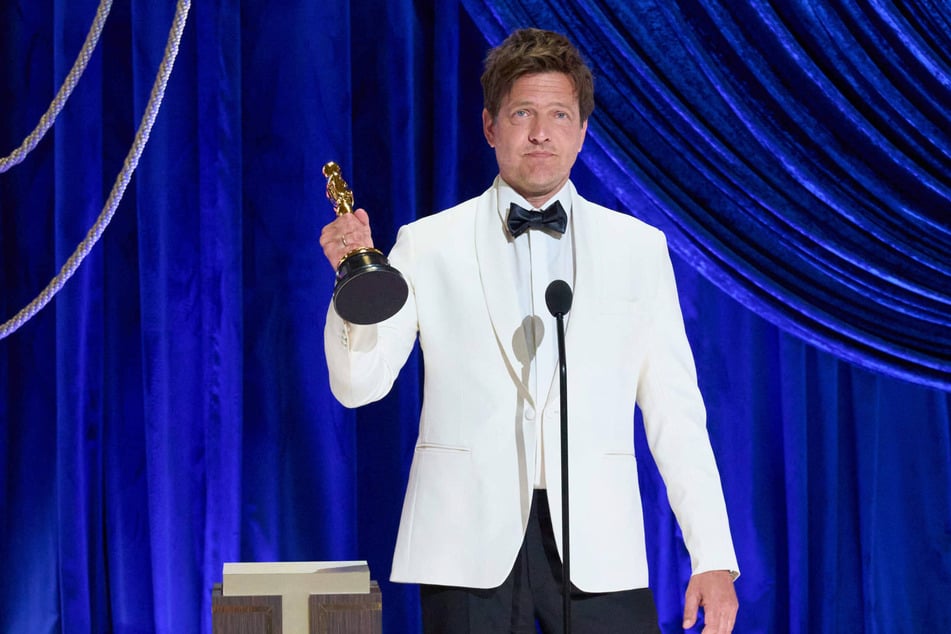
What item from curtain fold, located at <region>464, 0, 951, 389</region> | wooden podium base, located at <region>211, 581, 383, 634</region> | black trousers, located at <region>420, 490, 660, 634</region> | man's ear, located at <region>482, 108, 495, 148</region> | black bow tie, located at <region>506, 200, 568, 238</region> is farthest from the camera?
curtain fold, located at <region>464, 0, 951, 389</region>

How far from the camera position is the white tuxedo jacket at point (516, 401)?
6.89 ft

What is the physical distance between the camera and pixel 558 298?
72.8 inches

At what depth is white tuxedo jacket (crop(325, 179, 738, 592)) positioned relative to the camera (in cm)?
210

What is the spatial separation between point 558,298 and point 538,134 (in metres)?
0.52

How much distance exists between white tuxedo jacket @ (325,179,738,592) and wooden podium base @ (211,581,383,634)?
0.14m

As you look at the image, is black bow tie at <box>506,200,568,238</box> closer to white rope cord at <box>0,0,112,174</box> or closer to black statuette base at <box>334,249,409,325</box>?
black statuette base at <box>334,249,409,325</box>

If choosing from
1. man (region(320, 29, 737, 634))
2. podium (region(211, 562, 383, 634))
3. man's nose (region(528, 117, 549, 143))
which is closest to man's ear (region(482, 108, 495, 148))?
man (region(320, 29, 737, 634))

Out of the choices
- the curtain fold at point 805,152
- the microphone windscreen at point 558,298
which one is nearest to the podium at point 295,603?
the microphone windscreen at point 558,298

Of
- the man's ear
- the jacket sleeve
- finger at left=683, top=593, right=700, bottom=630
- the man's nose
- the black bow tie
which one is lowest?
finger at left=683, top=593, right=700, bottom=630

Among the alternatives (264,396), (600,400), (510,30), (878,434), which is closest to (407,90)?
(510,30)

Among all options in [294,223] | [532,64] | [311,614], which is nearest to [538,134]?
[532,64]

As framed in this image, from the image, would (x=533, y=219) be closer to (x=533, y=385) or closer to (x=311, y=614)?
(x=533, y=385)

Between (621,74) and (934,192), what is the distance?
33.7 inches

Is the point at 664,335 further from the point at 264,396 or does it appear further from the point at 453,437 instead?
the point at 264,396
